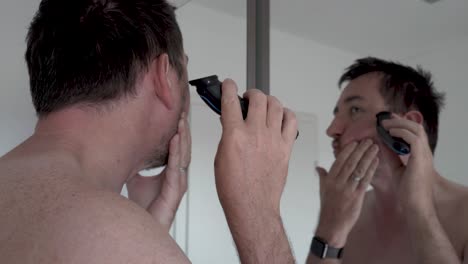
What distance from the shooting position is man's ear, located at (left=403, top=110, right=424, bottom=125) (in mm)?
970

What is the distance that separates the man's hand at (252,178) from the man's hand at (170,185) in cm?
18

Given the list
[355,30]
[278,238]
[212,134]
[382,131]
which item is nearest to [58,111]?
[278,238]

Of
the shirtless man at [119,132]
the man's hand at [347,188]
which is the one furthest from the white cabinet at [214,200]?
the shirtless man at [119,132]

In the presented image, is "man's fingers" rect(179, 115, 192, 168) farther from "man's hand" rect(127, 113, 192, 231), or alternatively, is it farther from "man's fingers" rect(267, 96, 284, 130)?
"man's fingers" rect(267, 96, 284, 130)

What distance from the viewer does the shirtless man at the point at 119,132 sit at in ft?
1.14

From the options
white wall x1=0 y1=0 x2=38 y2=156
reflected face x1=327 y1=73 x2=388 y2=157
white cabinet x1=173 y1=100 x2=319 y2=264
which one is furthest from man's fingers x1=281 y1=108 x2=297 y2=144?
white wall x1=0 y1=0 x2=38 y2=156

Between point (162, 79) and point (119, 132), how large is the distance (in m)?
0.11

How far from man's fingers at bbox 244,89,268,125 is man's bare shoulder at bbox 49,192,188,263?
21 cm

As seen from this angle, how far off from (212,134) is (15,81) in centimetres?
65

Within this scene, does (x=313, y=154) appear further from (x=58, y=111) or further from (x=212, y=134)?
(x=58, y=111)

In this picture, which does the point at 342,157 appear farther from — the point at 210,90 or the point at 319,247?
the point at 210,90

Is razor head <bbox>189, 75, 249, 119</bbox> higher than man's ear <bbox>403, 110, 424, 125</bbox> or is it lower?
higher

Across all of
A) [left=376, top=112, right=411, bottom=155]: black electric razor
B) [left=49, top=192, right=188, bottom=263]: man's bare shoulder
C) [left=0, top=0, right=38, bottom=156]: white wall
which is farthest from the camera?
[left=0, top=0, right=38, bottom=156]: white wall

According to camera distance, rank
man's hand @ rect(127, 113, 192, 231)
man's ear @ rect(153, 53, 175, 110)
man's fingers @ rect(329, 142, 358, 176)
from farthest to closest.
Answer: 1. man's fingers @ rect(329, 142, 358, 176)
2. man's hand @ rect(127, 113, 192, 231)
3. man's ear @ rect(153, 53, 175, 110)
